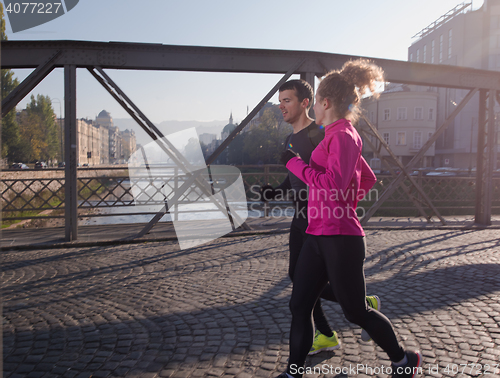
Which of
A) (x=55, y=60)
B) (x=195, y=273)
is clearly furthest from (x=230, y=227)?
(x=55, y=60)

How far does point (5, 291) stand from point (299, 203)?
12.2 feet

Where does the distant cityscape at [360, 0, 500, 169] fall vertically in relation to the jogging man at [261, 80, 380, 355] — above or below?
above

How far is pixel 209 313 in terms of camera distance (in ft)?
12.7

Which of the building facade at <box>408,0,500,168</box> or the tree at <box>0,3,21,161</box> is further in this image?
the building facade at <box>408,0,500,168</box>

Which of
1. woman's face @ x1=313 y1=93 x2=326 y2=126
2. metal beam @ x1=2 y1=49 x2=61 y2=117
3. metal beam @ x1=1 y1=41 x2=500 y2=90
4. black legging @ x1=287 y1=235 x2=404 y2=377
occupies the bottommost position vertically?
black legging @ x1=287 y1=235 x2=404 y2=377

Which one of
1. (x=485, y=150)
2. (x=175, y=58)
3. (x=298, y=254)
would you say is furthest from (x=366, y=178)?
(x=485, y=150)

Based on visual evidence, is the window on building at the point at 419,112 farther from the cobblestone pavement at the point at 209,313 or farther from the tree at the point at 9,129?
the cobblestone pavement at the point at 209,313

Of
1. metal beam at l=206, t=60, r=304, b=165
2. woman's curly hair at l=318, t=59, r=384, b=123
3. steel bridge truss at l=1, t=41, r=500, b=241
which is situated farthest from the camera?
metal beam at l=206, t=60, r=304, b=165

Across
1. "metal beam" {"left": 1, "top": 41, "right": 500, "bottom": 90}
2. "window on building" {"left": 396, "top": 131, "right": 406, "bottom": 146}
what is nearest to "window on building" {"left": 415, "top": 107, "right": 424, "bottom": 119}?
"window on building" {"left": 396, "top": 131, "right": 406, "bottom": 146}

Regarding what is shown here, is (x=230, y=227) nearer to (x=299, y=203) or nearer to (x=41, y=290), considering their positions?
(x=41, y=290)

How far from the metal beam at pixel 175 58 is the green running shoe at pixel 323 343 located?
611 centimetres

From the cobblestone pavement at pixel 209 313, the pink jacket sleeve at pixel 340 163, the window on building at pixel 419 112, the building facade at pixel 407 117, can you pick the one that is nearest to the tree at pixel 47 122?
the building facade at pixel 407 117

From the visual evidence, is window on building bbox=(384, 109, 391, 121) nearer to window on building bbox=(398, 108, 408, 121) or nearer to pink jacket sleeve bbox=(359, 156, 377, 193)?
window on building bbox=(398, 108, 408, 121)

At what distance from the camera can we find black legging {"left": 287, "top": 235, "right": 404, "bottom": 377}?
2207mm
